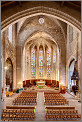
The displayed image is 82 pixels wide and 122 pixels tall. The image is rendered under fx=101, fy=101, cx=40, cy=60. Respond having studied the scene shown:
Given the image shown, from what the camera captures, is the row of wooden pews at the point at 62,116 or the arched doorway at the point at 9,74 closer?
the row of wooden pews at the point at 62,116

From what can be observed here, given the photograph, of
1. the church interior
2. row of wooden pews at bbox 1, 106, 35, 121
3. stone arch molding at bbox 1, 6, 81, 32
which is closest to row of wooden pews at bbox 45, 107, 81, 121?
the church interior

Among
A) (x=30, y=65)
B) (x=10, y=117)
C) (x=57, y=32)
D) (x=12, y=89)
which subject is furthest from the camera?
(x=30, y=65)

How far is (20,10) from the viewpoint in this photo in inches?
365

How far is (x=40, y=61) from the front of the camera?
3200 cm

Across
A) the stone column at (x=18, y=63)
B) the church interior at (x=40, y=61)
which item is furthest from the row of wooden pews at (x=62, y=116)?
the stone column at (x=18, y=63)

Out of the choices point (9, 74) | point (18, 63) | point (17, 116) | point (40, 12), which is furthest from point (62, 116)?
point (18, 63)

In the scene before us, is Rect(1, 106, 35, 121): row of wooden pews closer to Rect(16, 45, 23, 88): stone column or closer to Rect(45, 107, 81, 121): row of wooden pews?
Rect(45, 107, 81, 121): row of wooden pews

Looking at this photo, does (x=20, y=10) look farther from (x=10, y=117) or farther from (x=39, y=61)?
(x=39, y=61)

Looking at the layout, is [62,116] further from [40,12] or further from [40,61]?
[40,61]

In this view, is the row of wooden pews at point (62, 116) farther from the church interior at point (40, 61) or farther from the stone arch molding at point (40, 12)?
the stone arch molding at point (40, 12)

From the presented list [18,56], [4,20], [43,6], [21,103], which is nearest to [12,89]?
[18,56]

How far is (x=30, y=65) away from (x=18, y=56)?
870cm

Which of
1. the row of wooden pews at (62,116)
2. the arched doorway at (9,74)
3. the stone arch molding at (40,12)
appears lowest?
the row of wooden pews at (62,116)

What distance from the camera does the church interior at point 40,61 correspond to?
903 cm
